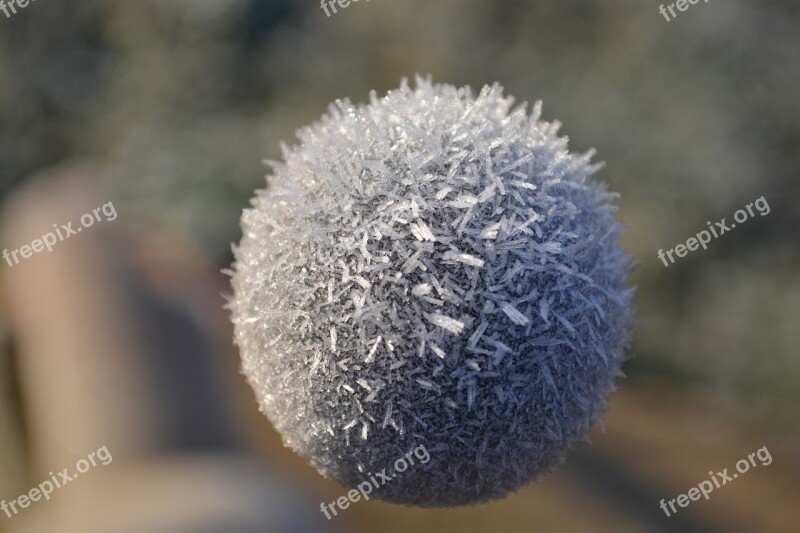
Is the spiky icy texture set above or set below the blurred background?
below

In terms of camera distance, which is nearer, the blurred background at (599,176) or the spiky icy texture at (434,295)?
the spiky icy texture at (434,295)

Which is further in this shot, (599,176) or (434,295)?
(599,176)

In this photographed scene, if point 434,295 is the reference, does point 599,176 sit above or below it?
above

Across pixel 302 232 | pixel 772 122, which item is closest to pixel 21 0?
pixel 772 122

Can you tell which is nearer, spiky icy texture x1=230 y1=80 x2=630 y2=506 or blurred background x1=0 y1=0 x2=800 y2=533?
spiky icy texture x1=230 y1=80 x2=630 y2=506

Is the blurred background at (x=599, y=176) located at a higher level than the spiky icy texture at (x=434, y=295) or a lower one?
higher
